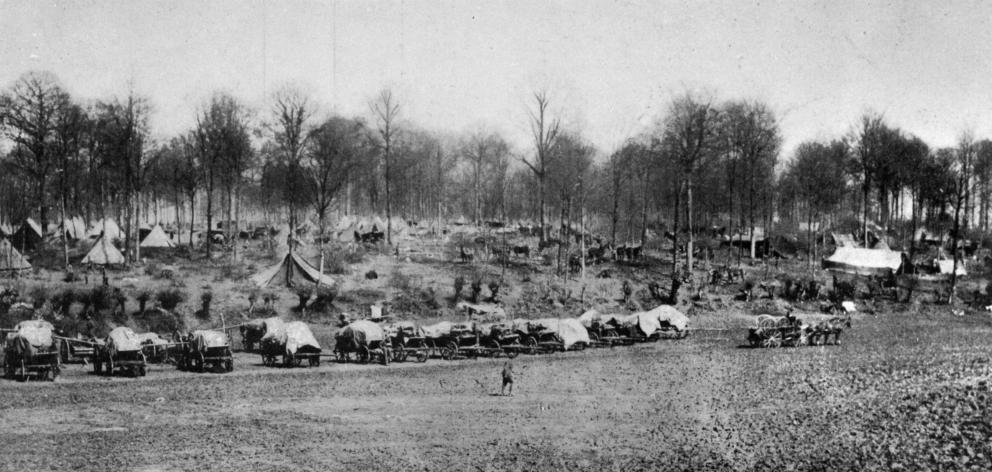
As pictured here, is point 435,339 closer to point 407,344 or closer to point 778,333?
point 407,344

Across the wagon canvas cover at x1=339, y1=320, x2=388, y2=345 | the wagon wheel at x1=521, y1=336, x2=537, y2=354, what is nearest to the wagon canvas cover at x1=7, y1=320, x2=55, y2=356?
the wagon canvas cover at x1=339, y1=320, x2=388, y2=345

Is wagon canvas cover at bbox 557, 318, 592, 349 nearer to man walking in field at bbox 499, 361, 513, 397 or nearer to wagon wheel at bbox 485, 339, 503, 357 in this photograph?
wagon wheel at bbox 485, 339, 503, 357

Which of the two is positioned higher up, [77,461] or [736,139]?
[736,139]

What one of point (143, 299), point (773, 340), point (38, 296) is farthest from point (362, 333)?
point (773, 340)

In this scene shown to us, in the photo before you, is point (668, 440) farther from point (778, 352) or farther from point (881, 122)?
point (881, 122)

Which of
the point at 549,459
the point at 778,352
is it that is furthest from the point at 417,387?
the point at 778,352
